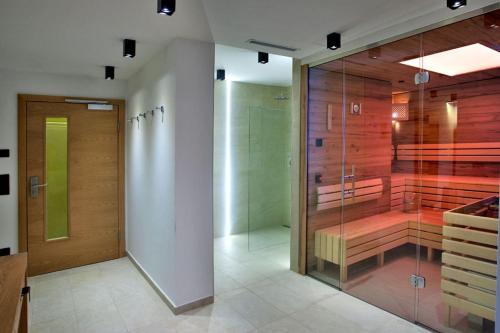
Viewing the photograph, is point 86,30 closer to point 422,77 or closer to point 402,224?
point 422,77

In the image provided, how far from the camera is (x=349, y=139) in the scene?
3473 mm

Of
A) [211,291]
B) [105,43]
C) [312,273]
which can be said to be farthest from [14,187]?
[312,273]

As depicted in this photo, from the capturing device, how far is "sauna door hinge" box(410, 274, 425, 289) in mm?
2738

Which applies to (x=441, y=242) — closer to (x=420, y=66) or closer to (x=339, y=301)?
(x=339, y=301)

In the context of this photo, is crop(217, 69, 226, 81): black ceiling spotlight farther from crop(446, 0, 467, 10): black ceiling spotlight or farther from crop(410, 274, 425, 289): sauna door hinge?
crop(410, 274, 425, 289): sauna door hinge

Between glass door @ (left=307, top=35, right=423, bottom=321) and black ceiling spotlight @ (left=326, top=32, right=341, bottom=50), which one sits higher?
black ceiling spotlight @ (left=326, top=32, right=341, bottom=50)

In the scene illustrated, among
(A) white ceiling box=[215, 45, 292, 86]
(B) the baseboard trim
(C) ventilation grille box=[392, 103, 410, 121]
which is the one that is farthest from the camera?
(A) white ceiling box=[215, 45, 292, 86]

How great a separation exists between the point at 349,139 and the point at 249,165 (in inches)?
79.9

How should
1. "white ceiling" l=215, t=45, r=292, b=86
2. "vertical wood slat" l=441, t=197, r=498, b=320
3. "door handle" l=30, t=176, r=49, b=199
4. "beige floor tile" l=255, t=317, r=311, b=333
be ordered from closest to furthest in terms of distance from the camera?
→ 1. "vertical wood slat" l=441, t=197, r=498, b=320
2. "beige floor tile" l=255, t=317, r=311, b=333
3. "white ceiling" l=215, t=45, r=292, b=86
4. "door handle" l=30, t=176, r=49, b=199

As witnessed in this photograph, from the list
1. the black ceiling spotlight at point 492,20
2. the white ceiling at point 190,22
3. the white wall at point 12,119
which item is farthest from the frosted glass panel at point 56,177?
the black ceiling spotlight at point 492,20

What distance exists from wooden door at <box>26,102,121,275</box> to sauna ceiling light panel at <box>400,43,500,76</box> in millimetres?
3691

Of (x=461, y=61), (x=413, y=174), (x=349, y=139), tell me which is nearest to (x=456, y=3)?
(x=461, y=61)

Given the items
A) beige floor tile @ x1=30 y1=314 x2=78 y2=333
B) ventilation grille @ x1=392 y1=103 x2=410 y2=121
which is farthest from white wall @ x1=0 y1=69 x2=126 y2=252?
ventilation grille @ x1=392 y1=103 x2=410 y2=121

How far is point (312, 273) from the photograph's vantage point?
3672 mm
